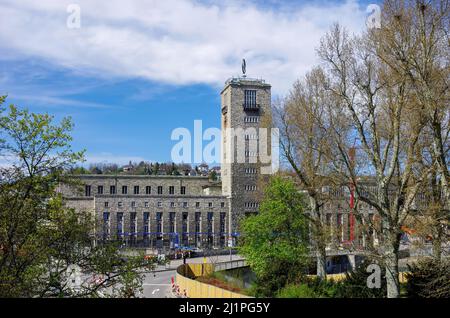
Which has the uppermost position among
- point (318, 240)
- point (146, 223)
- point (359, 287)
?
point (318, 240)

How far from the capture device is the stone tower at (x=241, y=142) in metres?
88.6

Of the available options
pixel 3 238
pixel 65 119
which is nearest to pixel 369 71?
pixel 65 119

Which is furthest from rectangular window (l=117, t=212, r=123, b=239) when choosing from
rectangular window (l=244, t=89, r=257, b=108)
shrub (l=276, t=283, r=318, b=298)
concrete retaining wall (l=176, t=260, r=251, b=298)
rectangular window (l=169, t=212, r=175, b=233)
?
shrub (l=276, t=283, r=318, b=298)

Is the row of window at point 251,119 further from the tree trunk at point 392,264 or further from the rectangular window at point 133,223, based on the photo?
the tree trunk at point 392,264

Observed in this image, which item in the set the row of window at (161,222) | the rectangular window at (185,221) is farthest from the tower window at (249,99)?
the rectangular window at (185,221)

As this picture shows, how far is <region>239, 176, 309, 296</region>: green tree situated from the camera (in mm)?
36906

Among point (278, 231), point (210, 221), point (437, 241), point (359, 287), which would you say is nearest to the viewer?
point (437, 241)

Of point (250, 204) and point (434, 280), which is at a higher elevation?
point (250, 204)

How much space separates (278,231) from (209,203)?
171 feet

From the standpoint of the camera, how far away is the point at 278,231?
38.3 meters

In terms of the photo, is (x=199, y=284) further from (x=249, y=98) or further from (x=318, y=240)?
(x=249, y=98)

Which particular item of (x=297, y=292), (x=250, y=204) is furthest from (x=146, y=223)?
(x=297, y=292)

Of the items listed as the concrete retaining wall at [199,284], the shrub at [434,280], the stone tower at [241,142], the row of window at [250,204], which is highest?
the stone tower at [241,142]

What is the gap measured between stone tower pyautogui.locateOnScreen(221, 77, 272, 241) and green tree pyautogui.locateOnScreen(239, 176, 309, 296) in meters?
48.4
